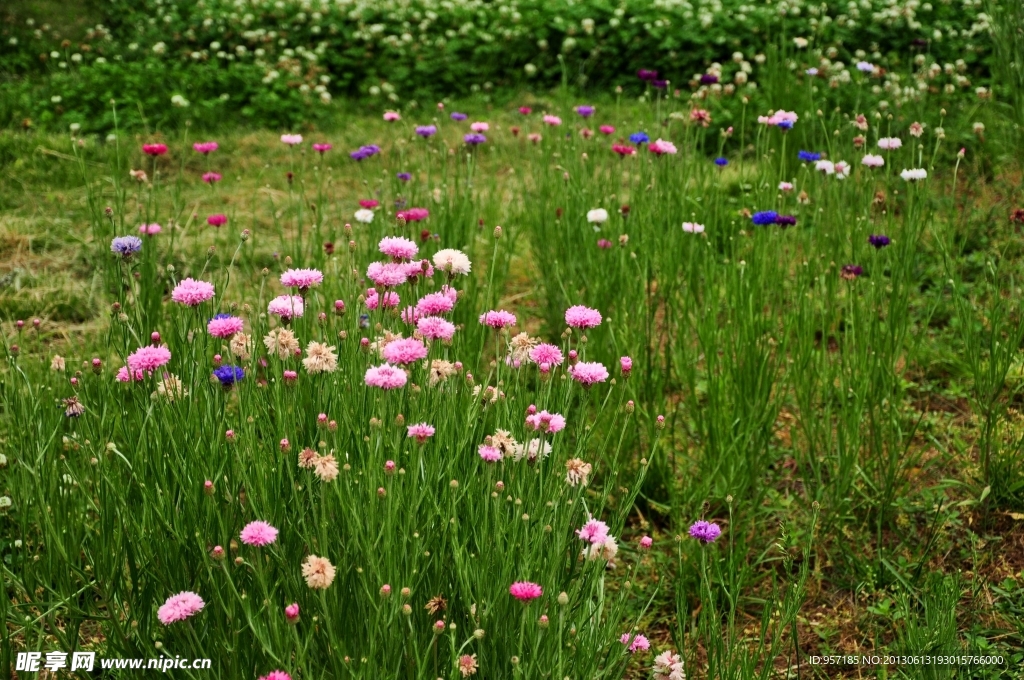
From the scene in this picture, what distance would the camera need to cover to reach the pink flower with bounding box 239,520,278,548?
1552 mm

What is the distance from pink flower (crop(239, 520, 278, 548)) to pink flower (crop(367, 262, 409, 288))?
27.7 inches

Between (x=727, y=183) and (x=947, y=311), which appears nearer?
(x=947, y=311)

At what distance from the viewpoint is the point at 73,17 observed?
8812mm

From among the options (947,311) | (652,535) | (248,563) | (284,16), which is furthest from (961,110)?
(284,16)

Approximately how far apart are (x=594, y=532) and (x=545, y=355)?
0.43 meters

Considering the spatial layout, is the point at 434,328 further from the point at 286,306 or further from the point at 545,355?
the point at 286,306

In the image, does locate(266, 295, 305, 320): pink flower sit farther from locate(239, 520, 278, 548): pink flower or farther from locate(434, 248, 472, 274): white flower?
locate(239, 520, 278, 548): pink flower

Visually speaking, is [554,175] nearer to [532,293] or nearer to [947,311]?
[532,293]

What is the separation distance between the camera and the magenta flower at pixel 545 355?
198cm

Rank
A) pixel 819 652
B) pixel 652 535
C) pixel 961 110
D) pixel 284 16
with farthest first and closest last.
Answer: pixel 284 16 → pixel 961 110 → pixel 652 535 → pixel 819 652

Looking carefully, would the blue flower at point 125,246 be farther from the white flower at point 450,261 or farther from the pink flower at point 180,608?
the pink flower at point 180,608

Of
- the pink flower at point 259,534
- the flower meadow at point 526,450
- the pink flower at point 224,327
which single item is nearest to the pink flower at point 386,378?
the flower meadow at point 526,450

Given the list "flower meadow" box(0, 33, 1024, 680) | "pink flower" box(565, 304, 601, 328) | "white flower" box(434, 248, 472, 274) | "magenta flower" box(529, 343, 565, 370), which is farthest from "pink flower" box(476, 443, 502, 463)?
"white flower" box(434, 248, 472, 274)

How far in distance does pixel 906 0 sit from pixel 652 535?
607 centimetres
